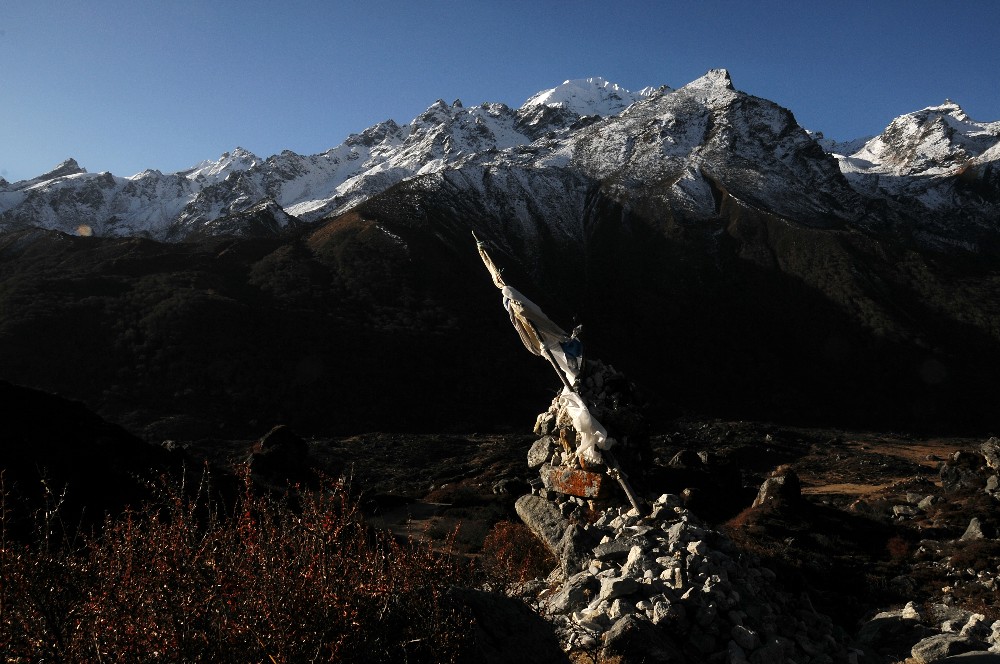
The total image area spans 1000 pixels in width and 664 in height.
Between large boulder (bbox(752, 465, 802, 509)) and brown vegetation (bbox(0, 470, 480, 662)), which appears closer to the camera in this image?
brown vegetation (bbox(0, 470, 480, 662))

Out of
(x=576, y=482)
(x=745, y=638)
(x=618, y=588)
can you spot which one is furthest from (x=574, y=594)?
(x=576, y=482)

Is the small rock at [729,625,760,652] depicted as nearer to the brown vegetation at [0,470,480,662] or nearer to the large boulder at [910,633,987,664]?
the large boulder at [910,633,987,664]

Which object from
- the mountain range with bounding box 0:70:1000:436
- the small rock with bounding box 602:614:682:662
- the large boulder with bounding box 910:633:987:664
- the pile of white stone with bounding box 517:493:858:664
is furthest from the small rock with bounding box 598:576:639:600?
the mountain range with bounding box 0:70:1000:436

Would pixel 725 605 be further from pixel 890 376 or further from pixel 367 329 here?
pixel 890 376

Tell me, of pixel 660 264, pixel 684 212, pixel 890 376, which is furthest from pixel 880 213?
pixel 890 376

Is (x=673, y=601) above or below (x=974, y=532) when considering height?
above

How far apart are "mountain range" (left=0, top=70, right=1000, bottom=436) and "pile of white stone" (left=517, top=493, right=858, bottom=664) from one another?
3646cm

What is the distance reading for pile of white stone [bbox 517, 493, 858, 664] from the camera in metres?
6.63

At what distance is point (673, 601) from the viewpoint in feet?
23.8

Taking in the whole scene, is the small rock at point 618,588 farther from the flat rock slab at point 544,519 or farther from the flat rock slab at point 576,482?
the flat rock slab at point 576,482

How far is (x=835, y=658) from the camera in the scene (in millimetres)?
7676

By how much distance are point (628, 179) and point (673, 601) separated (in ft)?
361

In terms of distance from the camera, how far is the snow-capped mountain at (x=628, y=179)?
104312 millimetres

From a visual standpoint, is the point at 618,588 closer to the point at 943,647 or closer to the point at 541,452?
the point at 943,647
